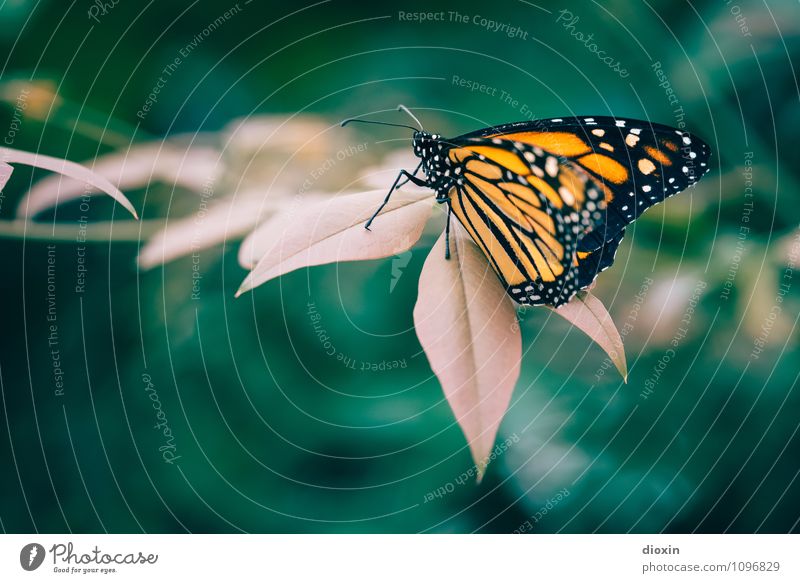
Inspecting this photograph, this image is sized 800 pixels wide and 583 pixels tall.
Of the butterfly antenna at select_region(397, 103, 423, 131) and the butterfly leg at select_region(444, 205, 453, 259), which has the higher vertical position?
the butterfly antenna at select_region(397, 103, 423, 131)

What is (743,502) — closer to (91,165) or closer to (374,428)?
(374,428)

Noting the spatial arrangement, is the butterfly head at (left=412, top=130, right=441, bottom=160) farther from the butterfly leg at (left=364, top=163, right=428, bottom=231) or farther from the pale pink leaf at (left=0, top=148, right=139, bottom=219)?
the pale pink leaf at (left=0, top=148, right=139, bottom=219)

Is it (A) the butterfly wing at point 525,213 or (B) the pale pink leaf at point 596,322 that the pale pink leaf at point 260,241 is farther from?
(B) the pale pink leaf at point 596,322

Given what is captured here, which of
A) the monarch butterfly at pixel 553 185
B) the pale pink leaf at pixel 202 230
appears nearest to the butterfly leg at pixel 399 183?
the monarch butterfly at pixel 553 185

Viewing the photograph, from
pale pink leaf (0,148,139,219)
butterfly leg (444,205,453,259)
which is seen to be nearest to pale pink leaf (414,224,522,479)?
butterfly leg (444,205,453,259)

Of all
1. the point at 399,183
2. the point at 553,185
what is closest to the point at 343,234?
the point at 399,183

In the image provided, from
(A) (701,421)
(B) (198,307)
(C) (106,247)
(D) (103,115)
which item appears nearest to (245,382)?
(B) (198,307)

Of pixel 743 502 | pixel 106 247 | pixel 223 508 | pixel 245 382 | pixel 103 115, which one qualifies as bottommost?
pixel 743 502
